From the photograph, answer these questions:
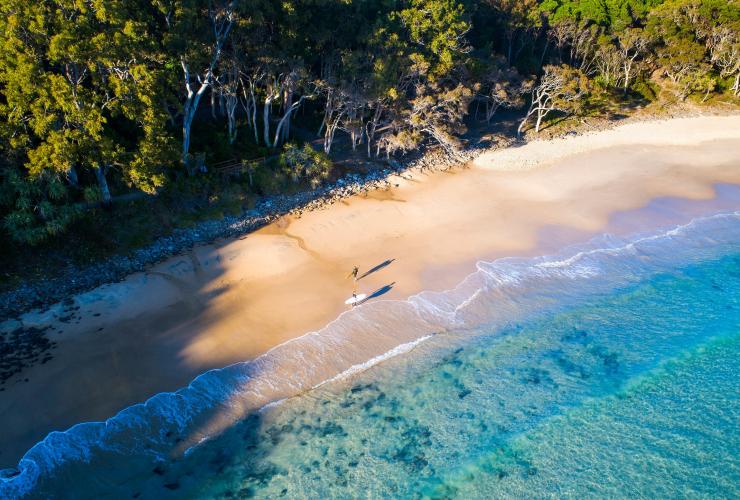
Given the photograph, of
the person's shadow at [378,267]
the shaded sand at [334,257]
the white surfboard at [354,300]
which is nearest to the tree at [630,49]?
the shaded sand at [334,257]

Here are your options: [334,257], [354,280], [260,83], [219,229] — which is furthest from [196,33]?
[354,280]

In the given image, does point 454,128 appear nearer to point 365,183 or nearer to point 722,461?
point 365,183

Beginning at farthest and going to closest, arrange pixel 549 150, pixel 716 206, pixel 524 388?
1. pixel 549 150
2. pixel 716 206
3. pixel 524 388

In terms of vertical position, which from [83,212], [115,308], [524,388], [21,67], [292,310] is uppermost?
Result: [21,67]

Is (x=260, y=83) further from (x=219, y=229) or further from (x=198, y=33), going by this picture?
(x=219, y=229)

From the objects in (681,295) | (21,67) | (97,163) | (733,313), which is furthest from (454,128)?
(21,67)
